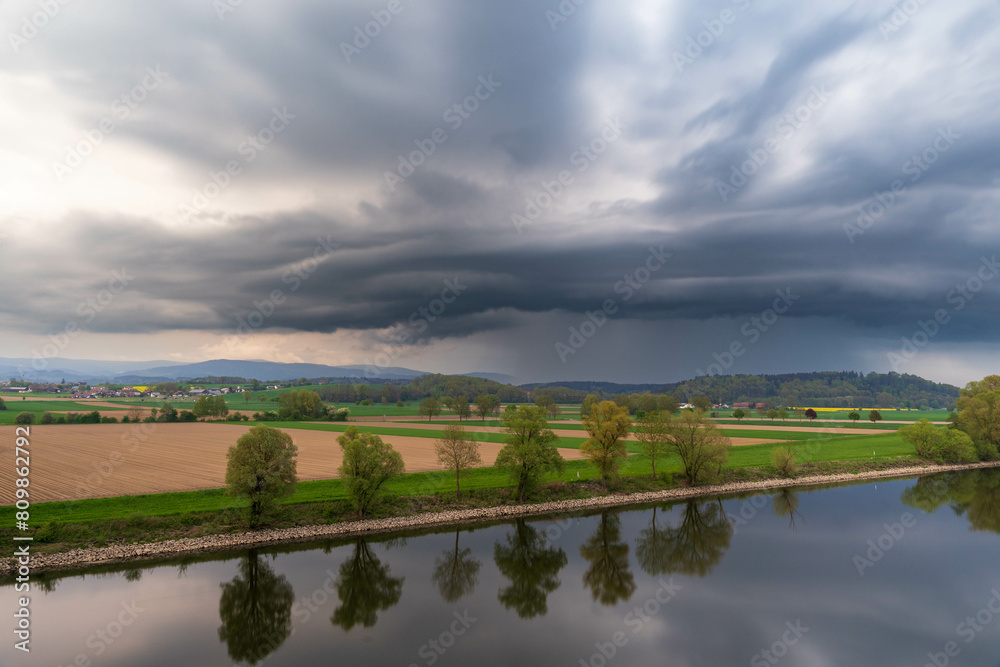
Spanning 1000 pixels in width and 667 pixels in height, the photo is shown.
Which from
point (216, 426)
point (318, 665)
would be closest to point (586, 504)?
point (318, 665)

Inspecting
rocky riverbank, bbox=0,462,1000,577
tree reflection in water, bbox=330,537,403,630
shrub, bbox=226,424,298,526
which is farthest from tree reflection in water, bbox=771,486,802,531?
shrub, bbox=226,424,298,526

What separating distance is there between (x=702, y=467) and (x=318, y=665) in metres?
45.3

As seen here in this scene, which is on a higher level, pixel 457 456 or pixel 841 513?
pixel 457 456

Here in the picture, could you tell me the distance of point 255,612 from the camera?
83.1 ft

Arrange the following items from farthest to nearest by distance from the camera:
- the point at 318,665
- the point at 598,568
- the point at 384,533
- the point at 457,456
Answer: the point at 457,456
the point at 384,533
the point at 598,568
the point at 318,665

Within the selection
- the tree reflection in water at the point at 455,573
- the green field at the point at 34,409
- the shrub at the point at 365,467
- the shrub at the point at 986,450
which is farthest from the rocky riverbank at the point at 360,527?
the green field at the point at 34,409

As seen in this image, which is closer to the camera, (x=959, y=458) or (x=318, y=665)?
(x=318, y=665)

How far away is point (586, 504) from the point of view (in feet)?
159

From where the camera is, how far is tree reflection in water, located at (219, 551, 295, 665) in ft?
72.8

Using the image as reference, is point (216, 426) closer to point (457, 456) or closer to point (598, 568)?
point (457, 456)

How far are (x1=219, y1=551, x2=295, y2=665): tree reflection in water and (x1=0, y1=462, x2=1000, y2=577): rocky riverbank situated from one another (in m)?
4.37

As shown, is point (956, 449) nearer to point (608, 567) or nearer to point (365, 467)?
point (608, 567)

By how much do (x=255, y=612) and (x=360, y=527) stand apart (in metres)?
13.2

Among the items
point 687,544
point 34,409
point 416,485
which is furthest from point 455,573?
point 34,409
